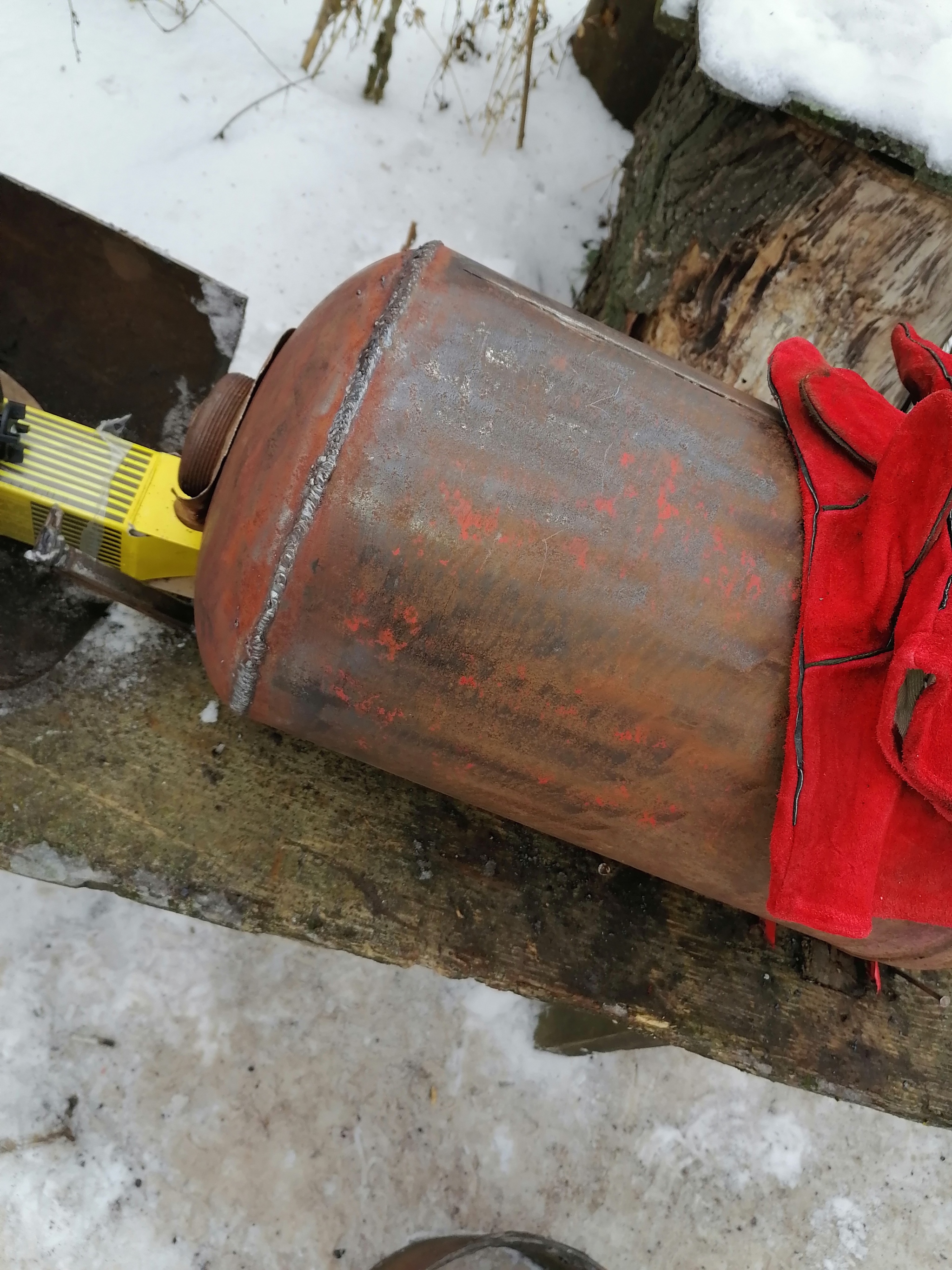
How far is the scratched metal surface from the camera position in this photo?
99cm

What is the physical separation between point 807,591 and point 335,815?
839 mm

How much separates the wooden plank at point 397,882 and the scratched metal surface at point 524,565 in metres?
0.28

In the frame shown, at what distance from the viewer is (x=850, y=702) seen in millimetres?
1049

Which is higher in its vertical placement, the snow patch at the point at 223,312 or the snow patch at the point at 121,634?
the snow patch at the point at 223,312

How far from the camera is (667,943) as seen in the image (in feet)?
4.75

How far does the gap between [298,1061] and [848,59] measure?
2401 mm

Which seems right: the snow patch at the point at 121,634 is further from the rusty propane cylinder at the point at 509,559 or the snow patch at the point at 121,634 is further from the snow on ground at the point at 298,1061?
the rusty propane cylinder at the point at 509,559

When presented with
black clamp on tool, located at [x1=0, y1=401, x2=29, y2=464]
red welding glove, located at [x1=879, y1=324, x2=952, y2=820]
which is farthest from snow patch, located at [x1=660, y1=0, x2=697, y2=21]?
black clamp on tool, located at [x1=0, y1=401, x2=29, y2=464]

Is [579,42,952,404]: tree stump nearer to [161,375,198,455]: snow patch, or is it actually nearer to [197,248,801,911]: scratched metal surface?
[197,248,801,911]: scratched metal surface

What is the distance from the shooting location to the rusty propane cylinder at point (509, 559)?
38.8 inches

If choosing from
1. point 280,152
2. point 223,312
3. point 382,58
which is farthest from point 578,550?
point 382,58

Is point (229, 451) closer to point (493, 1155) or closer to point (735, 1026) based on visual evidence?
point (735, 1026)

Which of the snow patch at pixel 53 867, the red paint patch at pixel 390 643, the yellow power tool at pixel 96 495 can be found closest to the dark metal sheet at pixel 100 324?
the yellow power tool at pixel 96 495

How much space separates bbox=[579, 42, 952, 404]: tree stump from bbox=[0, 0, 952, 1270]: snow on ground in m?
0.81
